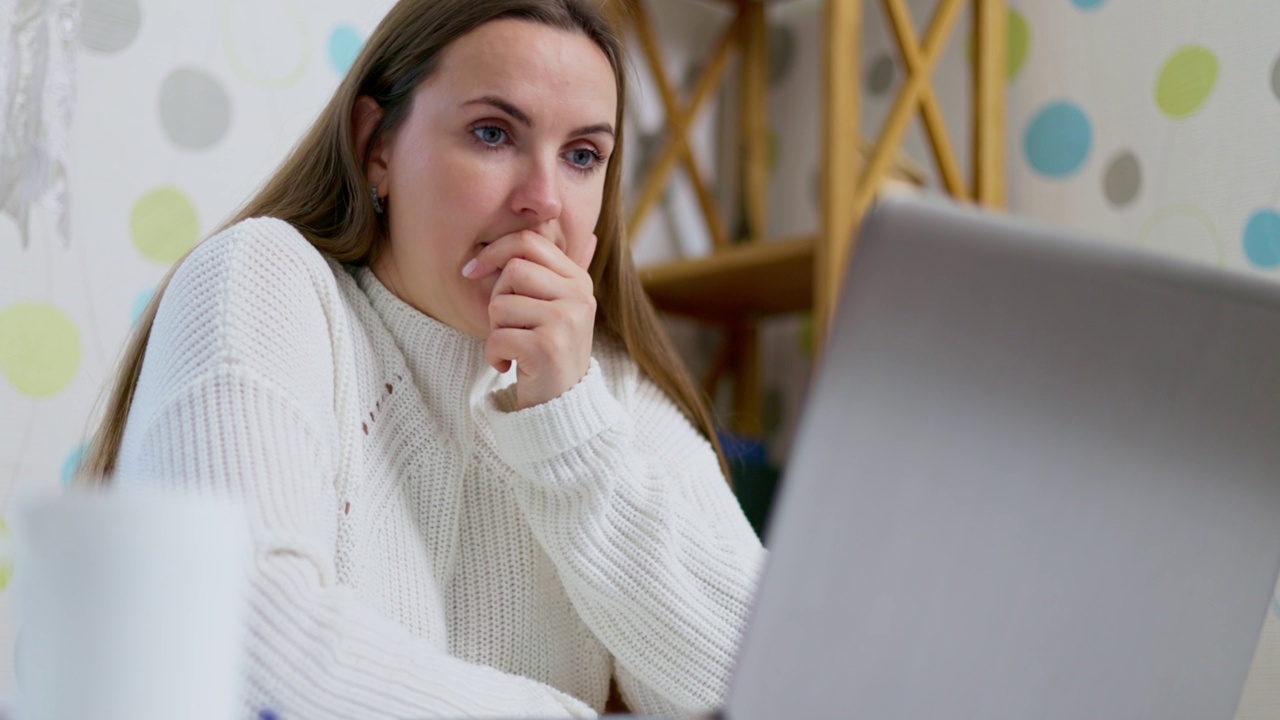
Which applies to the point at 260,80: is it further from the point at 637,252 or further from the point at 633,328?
the point at 637,252

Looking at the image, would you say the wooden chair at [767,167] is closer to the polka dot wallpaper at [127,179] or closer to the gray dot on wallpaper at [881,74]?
the gray dot on wallpaper at [881,74]

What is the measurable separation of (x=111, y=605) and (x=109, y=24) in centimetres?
122

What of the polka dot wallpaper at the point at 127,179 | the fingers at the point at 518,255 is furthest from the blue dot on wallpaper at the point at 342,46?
the fingers at the point at 518,255

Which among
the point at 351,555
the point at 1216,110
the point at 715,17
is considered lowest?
the point at 351,555

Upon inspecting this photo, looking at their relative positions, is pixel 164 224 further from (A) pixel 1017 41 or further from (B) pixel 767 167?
(A) pixel 1017 41

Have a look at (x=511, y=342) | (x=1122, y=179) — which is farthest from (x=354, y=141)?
(x=1122, y=179)

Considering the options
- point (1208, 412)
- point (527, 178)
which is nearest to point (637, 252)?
point (527, 178)

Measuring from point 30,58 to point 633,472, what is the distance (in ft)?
2.89

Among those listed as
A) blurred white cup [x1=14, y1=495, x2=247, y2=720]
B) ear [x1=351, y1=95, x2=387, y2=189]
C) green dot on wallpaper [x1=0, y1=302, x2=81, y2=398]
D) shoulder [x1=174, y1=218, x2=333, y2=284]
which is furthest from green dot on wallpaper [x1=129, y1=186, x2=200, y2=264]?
blurred white cup [x1=14, y1=495, x2=247, y2=720]

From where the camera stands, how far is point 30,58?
1.30 m

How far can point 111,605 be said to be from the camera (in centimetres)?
36

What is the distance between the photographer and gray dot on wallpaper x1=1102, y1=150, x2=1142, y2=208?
61.6 inches

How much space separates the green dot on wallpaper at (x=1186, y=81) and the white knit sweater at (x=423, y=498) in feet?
2.74

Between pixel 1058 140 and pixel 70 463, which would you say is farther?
pixel 1058 140
